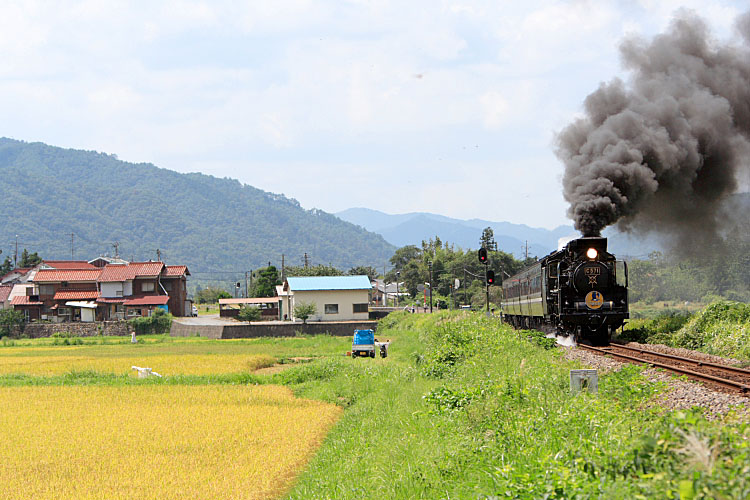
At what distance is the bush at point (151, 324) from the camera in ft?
208

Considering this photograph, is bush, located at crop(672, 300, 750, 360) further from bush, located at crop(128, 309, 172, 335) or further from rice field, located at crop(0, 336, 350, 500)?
bush, located at crop(128, 309, 172, 335)

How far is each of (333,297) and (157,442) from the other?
1999 inches

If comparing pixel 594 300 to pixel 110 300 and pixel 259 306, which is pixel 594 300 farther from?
pixel 259 306

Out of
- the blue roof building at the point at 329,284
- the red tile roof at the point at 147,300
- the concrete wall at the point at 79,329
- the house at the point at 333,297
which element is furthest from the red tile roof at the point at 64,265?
the house at the point at 333,297

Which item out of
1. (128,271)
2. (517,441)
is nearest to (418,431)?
(517,441)

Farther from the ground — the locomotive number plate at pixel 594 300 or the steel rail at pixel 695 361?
the locomotive number plate at pixel 594 300

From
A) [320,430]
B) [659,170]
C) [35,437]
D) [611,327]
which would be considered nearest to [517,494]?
[320,430]

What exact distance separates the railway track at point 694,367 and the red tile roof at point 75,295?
215 ft

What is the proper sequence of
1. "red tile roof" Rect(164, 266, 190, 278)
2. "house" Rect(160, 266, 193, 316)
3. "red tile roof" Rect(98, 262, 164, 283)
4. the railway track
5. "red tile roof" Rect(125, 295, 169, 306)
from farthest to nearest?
"red tile roof" Rect(164, 266, 190, 278) → "house" Rect(160, 266, 193, 316) → "red tile roof" Rect(98, 262, 164, 283) → "red tile roof" Rect(125, 295, 169, 306) → the railway track

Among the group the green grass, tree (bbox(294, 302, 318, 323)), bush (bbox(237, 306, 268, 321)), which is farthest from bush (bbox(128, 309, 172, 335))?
the green grass

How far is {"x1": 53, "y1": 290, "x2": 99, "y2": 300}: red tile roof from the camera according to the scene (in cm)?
7381

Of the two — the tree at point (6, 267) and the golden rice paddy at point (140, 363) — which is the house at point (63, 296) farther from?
the tree at point (6, 267)

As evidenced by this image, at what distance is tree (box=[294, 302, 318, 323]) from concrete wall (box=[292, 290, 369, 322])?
3.78 feet

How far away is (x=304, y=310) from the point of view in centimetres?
6162
